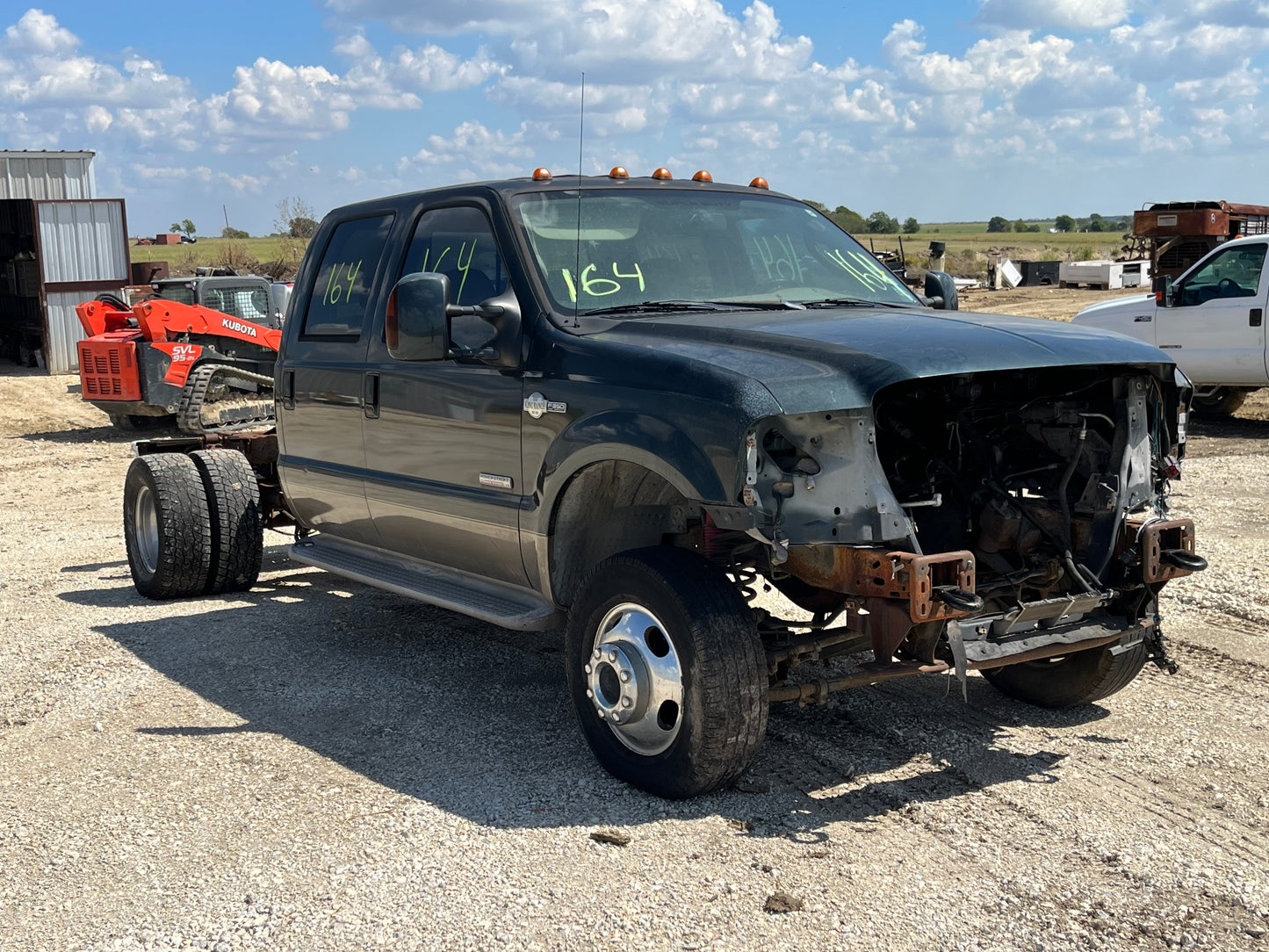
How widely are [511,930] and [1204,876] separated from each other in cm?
200

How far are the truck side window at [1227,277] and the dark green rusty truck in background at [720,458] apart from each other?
8.78 m

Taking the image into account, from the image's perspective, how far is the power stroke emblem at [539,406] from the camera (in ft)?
16.0

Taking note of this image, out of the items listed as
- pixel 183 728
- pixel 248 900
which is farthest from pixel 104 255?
pixel 248 900

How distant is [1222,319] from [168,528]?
10.7 metres

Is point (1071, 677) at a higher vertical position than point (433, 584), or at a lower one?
lower

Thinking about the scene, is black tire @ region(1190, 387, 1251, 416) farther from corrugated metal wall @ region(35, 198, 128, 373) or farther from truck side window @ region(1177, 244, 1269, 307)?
corrugated metal wall @ region(35, 198, 128, 373)

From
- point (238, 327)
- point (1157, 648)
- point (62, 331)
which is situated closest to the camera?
point (1157, 648)

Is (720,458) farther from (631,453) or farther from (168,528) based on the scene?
(168,528)

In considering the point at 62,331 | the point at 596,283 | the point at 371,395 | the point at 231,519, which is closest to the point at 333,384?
the point at 371,395

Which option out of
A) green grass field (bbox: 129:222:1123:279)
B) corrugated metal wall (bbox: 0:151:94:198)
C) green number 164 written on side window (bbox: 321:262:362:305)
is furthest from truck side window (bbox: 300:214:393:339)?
corrugated metal wall (bbox: 0:151:94:198)

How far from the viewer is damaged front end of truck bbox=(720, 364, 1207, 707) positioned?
4137 mm

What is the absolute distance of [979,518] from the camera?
471 centimetres

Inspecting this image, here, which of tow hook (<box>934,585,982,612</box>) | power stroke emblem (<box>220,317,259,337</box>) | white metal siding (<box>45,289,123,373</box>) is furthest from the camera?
white metal siding (<box>45,289,123,373</box>)

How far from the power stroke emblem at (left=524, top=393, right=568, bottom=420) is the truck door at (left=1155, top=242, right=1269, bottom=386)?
10658 millimetres
